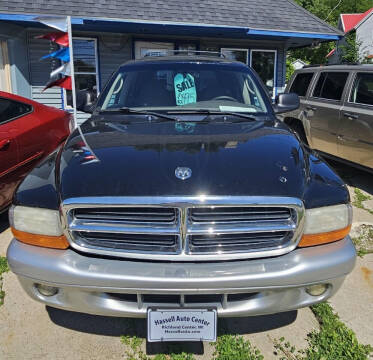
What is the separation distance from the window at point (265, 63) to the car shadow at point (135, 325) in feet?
33.5

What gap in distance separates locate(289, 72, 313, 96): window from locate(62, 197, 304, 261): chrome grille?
17.3 feet

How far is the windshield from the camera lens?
329 cm

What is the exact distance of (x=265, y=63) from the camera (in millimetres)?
11891

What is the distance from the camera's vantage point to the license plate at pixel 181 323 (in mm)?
1903

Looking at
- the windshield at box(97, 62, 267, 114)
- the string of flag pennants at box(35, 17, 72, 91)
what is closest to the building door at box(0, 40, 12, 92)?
the string of flag pennants at box(35, 17, 72, 91)

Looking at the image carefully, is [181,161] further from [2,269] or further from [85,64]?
[85,64]

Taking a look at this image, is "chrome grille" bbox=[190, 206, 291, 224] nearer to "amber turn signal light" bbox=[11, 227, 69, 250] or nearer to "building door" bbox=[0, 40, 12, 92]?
"amber turn signal light" bbox=[11, 227, 69, 250]

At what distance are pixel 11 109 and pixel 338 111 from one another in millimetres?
4569

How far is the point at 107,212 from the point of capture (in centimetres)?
192

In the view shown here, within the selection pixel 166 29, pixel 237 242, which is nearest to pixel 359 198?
pixel 237 242

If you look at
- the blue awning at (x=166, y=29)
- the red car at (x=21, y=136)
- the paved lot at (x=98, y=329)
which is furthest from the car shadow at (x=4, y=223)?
the blue awning at (x=166, y=29)

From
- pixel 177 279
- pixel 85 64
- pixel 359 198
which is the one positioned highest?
pixel 177 279

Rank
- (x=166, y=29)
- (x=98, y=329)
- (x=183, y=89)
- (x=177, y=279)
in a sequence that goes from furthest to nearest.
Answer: (x=166, y=29), (x=183, y=89), (x=98, y=329), (x=177, y=279)

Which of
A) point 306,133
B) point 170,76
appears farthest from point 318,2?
point 170,76
